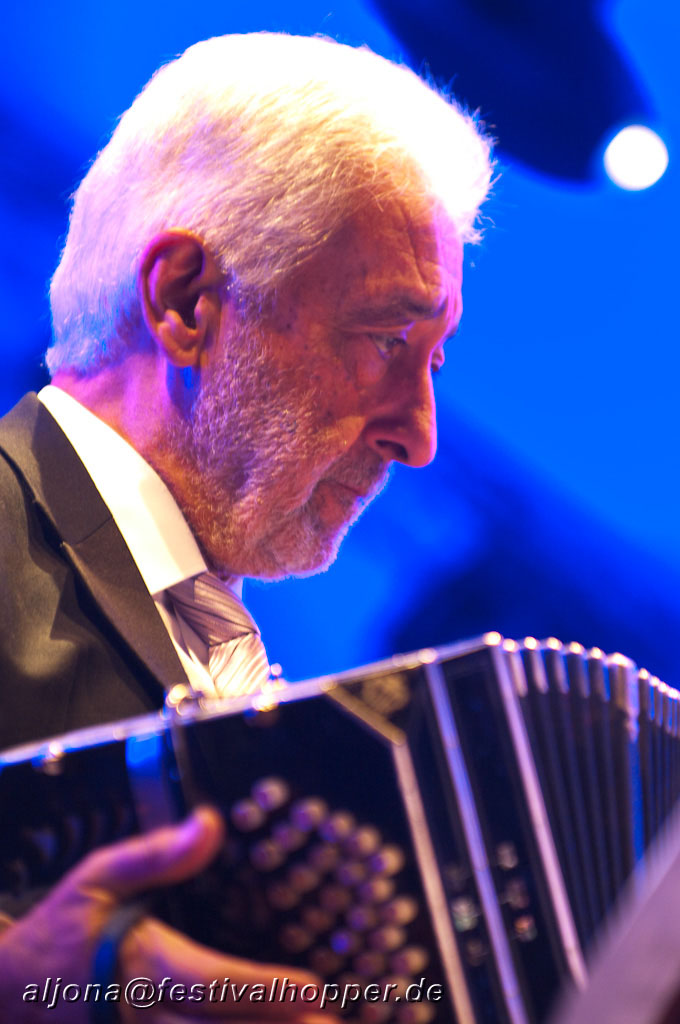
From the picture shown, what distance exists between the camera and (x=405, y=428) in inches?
62.7

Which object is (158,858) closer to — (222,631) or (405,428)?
(222,631)

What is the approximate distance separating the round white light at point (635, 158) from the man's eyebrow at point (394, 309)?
1147 millimetres

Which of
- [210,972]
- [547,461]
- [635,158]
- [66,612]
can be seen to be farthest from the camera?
[547,461]

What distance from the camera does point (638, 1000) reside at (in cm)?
51

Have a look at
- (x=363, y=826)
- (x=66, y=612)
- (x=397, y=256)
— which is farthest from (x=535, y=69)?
(x=363, y=826)

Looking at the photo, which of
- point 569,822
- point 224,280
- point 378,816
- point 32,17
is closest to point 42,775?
point 378,816

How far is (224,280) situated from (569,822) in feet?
3.22

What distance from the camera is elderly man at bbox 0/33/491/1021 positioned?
4.52ft

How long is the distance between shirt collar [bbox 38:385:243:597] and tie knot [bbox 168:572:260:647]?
0.9 inches

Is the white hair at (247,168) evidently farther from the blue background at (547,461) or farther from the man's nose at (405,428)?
the blue background at (547,461)

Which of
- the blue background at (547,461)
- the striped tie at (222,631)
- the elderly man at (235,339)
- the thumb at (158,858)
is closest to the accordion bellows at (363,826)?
the thumb at (158,858)

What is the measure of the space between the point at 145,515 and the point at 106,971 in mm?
723

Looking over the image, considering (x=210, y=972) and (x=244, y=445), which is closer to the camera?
(x=210, y=972)

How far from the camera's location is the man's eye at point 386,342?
156cm
